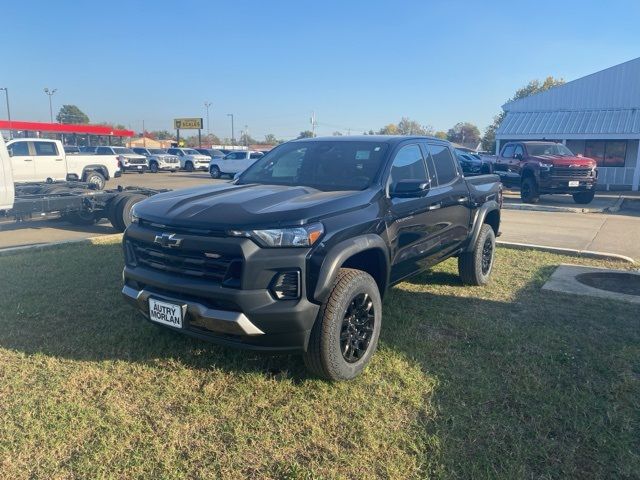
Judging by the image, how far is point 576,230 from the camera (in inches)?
444

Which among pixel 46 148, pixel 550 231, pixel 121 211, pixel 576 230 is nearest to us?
pixel 121 211

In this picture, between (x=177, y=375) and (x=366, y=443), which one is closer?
(x=366, y=443)

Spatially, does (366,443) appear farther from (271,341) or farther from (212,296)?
(212,296)

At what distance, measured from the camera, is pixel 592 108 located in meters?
25.9

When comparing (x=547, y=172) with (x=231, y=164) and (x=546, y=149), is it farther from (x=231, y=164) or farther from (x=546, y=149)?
(x=231, y=164)

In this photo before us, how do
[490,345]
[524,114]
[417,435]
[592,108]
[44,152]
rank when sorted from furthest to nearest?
1. [524,114]
2. [592,108]
3. [44,152]
4. [490,345]
5. [417,435]

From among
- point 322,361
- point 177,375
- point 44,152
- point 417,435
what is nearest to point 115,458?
point 177,375

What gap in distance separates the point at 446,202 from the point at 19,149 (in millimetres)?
15011

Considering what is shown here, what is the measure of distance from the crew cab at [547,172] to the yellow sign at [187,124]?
173ft

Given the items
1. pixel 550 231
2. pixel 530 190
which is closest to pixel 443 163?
pixel 550 231

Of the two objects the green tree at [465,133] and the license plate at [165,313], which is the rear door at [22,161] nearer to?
the license plate at [165,313]

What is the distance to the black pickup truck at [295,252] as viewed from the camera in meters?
3.25

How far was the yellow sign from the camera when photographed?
2527 inches

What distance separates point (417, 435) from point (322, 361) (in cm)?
77
